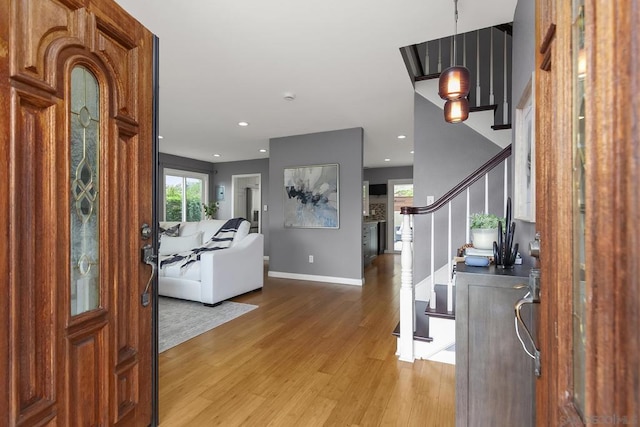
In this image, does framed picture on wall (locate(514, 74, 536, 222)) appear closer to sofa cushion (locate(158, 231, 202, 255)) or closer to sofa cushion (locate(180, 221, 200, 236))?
sofa cushion (locate(158, 231, 202, 255))

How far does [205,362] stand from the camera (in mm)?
2256

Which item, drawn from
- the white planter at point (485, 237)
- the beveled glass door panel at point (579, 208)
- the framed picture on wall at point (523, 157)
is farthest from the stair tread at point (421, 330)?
the beveled glass door panel at point (579, 208)

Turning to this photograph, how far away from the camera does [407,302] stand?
2273mm

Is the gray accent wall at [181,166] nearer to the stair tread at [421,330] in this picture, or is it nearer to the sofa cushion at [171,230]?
the sofa cushion at [171,230]

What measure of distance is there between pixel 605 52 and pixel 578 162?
0.20 meters

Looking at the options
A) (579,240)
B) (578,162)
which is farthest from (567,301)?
(578,162)

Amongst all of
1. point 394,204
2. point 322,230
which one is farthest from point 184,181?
point 394,204

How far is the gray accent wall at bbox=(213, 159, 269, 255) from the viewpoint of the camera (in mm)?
7312

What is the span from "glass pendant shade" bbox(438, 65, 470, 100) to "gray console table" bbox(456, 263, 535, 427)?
3.55ft

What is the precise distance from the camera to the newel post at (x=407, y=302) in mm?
2279

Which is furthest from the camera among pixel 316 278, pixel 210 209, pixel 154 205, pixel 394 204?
pixel 394 204

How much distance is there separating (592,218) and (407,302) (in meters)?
1.98

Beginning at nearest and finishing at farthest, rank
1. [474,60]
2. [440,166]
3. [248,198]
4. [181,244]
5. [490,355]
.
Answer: [490,355], [440,166], [474,60], [181,244], [248,198]

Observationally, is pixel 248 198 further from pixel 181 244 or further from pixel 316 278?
pixel 316 278
